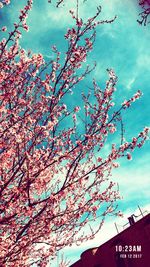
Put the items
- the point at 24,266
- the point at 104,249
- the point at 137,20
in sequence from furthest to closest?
the point at 104,249
the point at 24,266
the point at 137,20

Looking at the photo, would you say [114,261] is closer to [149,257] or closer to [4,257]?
[149,257]

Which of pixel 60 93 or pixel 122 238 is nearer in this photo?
pixel 60 93

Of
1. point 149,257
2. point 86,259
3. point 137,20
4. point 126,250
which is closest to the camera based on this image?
point 137,20

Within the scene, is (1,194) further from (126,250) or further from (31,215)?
(126,250)

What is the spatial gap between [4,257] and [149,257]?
1611cm

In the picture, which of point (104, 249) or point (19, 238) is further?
point (104, 249)

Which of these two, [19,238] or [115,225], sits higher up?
[115,225]

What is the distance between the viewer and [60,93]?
667 centimetres

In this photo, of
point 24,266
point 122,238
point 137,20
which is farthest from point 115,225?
point 137,20

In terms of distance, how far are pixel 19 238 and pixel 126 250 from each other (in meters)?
16.9

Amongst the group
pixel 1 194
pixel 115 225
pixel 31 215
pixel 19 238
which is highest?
pixel 115 225

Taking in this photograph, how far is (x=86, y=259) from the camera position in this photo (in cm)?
2405

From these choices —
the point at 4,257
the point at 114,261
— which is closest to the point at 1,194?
the point at 4,257
